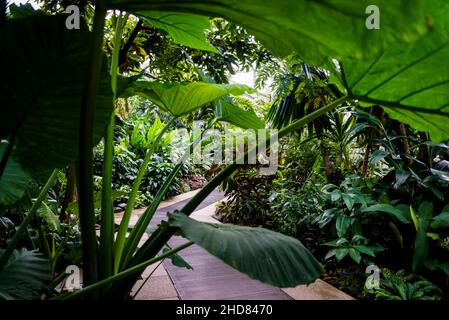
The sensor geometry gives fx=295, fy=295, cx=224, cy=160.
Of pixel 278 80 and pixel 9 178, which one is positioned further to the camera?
pixel 278 80

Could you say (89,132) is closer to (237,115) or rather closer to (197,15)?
(197,15)

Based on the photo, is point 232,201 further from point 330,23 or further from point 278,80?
point 330,23

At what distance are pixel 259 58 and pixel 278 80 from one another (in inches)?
8.4

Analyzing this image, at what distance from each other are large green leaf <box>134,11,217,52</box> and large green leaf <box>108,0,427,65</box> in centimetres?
44

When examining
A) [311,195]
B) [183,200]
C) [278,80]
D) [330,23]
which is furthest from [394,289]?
[183,200]

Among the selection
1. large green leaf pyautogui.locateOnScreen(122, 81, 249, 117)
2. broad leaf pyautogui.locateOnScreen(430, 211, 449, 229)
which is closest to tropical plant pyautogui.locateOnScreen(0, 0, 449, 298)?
large green leaf pyautogui.locateOnScreen(122, 81, 249, 117)

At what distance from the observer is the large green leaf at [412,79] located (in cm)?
59

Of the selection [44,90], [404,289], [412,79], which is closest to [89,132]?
[44,90]

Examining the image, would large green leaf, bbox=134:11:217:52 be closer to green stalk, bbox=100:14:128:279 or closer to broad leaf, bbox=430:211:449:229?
green stalk, bbox=100:14:128:279

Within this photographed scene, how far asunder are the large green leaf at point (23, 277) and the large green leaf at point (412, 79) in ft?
2.87

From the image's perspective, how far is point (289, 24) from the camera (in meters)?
0.39

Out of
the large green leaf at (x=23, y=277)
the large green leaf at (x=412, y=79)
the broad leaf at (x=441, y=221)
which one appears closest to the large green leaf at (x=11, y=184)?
the large green leaf at (x=23, y=277)

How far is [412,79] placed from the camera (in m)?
0.66

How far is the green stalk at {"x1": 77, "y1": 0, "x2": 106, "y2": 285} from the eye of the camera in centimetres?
42
